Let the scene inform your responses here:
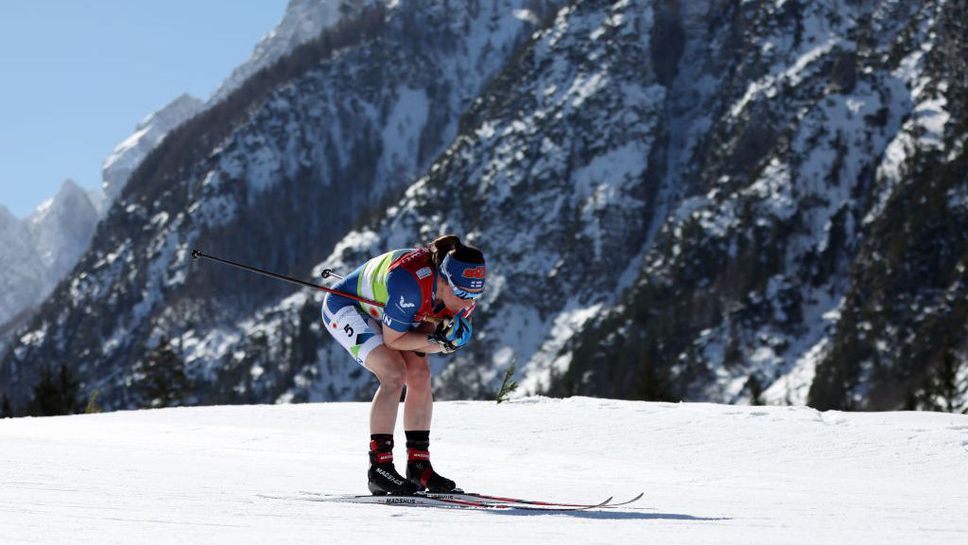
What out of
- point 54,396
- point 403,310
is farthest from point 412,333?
point 54,396

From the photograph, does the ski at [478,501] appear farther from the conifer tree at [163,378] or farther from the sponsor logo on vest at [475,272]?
the conifer tree at [163,378]

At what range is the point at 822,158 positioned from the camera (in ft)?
650

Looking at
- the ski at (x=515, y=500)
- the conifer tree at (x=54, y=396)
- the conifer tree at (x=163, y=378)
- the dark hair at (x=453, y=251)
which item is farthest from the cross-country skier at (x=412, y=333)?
the conifer tree at (x=163, y=378)

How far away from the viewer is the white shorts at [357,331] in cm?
786

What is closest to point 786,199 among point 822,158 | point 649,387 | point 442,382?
point 822,158

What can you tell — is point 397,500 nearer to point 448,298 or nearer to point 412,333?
point 412,333

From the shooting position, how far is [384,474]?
7.49 m

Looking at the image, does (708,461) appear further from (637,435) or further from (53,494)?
(53,494)

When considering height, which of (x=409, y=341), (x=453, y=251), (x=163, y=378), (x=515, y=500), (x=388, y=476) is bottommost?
(x=515, y=500)

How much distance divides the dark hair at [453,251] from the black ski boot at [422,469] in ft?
4.00

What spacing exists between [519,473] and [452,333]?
2490mm

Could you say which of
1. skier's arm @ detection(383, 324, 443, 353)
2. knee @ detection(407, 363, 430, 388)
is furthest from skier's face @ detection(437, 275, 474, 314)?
knee @ detection(407, 363, 430, 388)

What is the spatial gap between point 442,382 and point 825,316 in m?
64.1

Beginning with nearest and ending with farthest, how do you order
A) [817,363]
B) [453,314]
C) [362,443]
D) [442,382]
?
1. [453,314]
2. [362,443]
3. [817,363]
4. [442,382]
